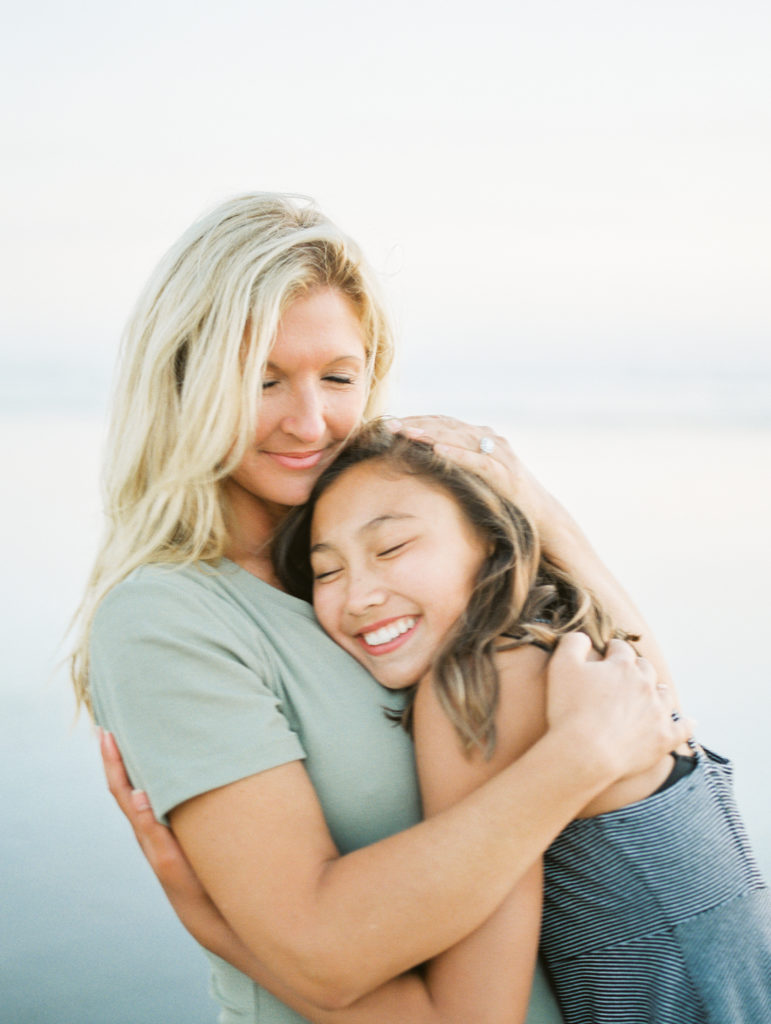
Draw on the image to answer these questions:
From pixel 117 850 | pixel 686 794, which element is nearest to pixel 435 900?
pixel 686 794

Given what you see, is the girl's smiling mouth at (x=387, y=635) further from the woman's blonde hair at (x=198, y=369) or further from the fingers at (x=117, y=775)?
the fingers at (x=117, y=775)

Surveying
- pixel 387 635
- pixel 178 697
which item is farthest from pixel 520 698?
pixel 178 697

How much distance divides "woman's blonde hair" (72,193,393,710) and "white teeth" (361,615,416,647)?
0.99 ft

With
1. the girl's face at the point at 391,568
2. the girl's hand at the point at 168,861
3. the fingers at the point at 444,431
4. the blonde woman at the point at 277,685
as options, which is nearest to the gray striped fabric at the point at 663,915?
the blonde woman at the point at 277,685

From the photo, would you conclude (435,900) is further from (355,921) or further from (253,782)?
(253,782)

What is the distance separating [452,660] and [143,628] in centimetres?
46

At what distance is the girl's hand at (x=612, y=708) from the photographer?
1553 mm

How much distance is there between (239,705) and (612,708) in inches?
20.6

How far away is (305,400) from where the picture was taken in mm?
1972

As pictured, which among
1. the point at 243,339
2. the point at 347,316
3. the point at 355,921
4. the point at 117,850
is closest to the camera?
the point at 355,921

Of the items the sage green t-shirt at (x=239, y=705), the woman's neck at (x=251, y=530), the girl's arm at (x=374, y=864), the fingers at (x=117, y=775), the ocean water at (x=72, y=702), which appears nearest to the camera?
the girl's arm at (x=374, y=864)

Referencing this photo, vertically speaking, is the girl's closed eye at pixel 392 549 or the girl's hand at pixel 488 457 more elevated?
the girl's hand at pixel 488 457

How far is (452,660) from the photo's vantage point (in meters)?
1.70

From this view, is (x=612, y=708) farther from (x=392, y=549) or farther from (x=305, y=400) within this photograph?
(x=305, y=400)
